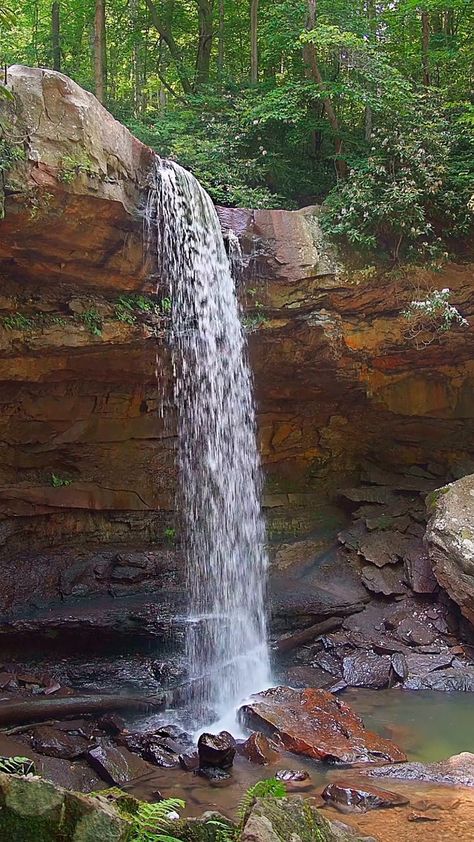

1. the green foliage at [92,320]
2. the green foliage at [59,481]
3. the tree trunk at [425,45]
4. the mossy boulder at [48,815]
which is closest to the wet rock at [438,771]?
the mossy boulder at [48,815]

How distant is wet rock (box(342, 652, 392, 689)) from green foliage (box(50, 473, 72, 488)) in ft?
15.0

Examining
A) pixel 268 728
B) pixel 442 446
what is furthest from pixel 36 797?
pixel 442 446

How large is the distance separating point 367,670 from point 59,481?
498cm

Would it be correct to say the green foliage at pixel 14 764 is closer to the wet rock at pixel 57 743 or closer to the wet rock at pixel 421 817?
the wet rock at pixel 57 743

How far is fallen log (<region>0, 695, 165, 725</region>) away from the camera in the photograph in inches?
253

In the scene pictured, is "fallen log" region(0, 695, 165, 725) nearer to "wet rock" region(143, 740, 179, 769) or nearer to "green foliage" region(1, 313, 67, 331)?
"wet rock" region(143, 740, 179, 769)

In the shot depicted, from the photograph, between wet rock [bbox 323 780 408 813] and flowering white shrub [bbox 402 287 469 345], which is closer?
wet rock [bbox 323 780 408 813]

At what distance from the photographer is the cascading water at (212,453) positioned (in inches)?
307

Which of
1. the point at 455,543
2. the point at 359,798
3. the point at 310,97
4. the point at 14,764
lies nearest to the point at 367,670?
the point at 455,543

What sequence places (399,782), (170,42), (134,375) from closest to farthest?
(399,782) < (134,375) < (170,42)

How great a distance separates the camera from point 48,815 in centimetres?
195

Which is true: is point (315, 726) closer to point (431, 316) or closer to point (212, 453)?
point (212, 453)

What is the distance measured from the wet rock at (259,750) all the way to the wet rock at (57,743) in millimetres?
1370

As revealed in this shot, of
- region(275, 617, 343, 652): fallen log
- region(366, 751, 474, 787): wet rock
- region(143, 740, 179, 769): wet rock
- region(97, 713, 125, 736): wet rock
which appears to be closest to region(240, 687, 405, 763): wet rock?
region(366, 751, 474, 787): wet rock
